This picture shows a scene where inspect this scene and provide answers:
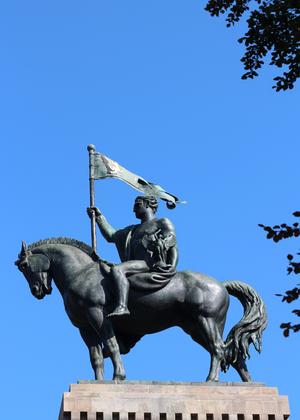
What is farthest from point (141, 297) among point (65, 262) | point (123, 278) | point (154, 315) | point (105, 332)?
point (65, 262)

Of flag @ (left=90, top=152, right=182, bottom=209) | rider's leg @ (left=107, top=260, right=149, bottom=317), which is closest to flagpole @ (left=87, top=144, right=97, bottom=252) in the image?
flag @ (left=90, top=152, right=182, bottom=209)

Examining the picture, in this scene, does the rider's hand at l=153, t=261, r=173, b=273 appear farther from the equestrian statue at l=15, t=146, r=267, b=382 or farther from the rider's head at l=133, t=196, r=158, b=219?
the rider's head at l=133, t=196, r=158, b=219

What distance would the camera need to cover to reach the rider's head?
30984mm

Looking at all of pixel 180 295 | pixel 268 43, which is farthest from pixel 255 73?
pixel 180 295

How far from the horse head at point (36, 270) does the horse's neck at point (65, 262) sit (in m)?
0.18

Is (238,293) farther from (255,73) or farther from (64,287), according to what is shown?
(255,73)

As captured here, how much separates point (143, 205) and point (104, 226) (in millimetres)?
1104

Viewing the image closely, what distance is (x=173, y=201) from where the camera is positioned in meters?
31.8

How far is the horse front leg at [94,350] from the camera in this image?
95.6ft

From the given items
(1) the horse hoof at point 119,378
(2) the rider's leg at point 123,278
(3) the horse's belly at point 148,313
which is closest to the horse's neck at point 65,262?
(2) the rider's leg at point 123,278

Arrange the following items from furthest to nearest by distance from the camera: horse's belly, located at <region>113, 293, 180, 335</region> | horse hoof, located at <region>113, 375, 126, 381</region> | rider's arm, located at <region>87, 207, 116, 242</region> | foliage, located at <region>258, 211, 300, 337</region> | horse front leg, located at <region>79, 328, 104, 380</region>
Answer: rider's arm, located at <region>87, 207, 116, 242</region> < horse's belly, located at <region>113, 293, 180, 335</region> < horse front leg, located at <region>79, 328, 104, 380</region> < horse hoof, located at <region>113, 375, 126, 381</region> < foliage, located at <region>258, 211, 300, 337</region>

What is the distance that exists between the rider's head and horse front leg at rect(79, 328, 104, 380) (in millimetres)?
3165

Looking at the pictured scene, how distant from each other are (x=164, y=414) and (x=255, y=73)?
794 centimetres

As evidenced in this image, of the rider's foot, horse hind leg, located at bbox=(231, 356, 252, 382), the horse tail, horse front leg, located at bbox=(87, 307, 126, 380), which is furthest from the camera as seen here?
the horse tail
